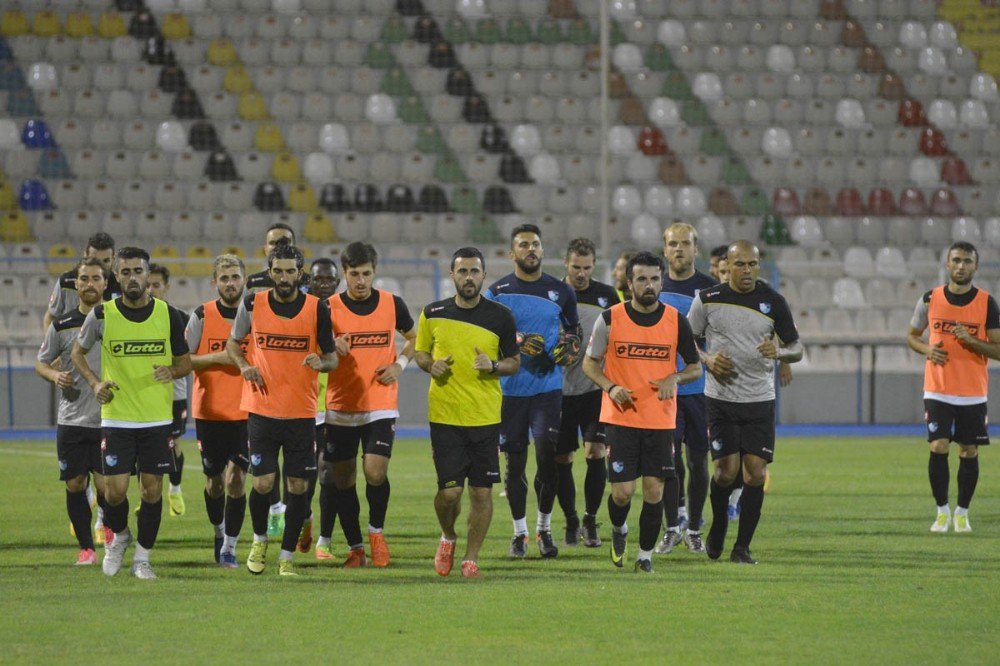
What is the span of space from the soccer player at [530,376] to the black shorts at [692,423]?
3.07 feet

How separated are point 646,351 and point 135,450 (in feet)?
10.4

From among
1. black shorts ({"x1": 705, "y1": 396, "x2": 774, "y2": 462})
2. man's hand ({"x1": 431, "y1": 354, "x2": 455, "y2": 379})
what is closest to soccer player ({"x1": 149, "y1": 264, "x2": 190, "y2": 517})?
man's hand ({"x1": 431, "y1": 354, "x2": 455, "y2": 379})

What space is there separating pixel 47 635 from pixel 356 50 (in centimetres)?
2109

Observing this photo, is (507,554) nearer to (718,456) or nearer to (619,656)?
(718,456)

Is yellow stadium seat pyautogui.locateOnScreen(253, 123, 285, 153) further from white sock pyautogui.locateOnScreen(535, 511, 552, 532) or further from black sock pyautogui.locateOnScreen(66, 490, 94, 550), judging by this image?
white sock pyautogui.locateOnScreen(535, 511, 552, 532)

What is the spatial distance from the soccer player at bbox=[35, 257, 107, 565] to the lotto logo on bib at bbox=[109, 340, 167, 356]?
22.3 inches

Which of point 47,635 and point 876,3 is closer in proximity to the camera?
point 47,635

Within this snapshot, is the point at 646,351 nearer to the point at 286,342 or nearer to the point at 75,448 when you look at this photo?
the point at 286,342

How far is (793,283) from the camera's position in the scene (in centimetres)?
2286

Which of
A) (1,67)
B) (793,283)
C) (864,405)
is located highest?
(1,67)

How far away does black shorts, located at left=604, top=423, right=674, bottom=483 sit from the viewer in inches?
341

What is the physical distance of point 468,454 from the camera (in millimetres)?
8578

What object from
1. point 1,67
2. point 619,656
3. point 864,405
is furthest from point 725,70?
point 619,656

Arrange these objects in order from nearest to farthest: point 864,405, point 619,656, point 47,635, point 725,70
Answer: point 619,656, point 47,635, point 864,405, point 725,70
